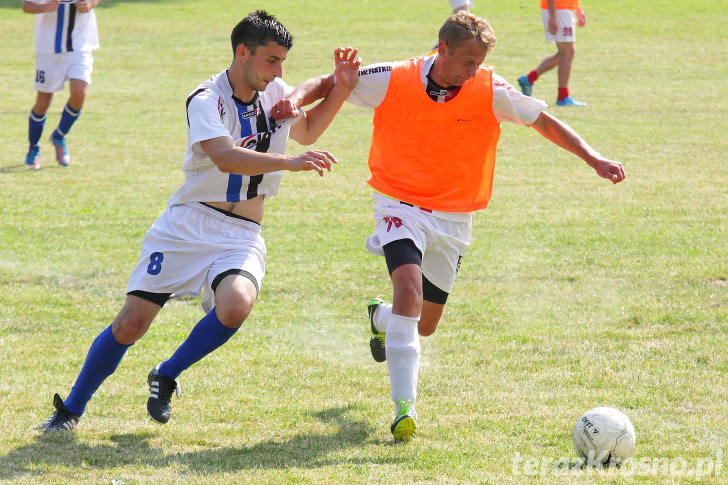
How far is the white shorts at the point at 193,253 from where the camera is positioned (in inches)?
179

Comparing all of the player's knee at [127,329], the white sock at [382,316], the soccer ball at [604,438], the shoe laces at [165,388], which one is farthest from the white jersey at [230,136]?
the soccer ball at [604,438]

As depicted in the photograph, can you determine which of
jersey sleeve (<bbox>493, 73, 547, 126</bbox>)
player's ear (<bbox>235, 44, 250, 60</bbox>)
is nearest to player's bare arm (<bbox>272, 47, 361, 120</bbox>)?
player's ear (<bbox>235, 44, 250, 60</bbox>)

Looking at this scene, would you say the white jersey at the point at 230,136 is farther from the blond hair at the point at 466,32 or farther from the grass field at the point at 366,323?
the grass field at the point at 366,323

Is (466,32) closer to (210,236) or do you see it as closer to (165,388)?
(210,236)

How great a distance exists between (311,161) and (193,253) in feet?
2.77

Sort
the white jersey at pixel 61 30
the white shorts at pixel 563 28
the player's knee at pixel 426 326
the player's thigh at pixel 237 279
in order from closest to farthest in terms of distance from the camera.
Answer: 1. the player's thigh at pixel 237 279
2. the player's knee at pixel 426 326
3. the white jersey at pixel 61 30
4. the white shorts at pixel 563 28

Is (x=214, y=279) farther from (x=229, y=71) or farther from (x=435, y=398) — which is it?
(x=435, y=398)

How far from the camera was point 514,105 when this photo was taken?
5.07 meters

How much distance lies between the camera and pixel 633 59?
19.4 meters

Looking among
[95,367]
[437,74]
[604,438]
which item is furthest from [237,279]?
[604,438]

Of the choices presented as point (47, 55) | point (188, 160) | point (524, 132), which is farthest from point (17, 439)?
point (524, 132)

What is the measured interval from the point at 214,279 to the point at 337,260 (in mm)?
3271

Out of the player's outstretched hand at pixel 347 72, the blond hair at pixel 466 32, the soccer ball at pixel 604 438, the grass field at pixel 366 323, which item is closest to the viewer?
the soccer ball at pixel 604 438

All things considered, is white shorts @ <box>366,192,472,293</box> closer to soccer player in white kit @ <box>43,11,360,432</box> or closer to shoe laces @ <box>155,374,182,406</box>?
soccer player in white kit @ <box>43,11,360,432</box>
